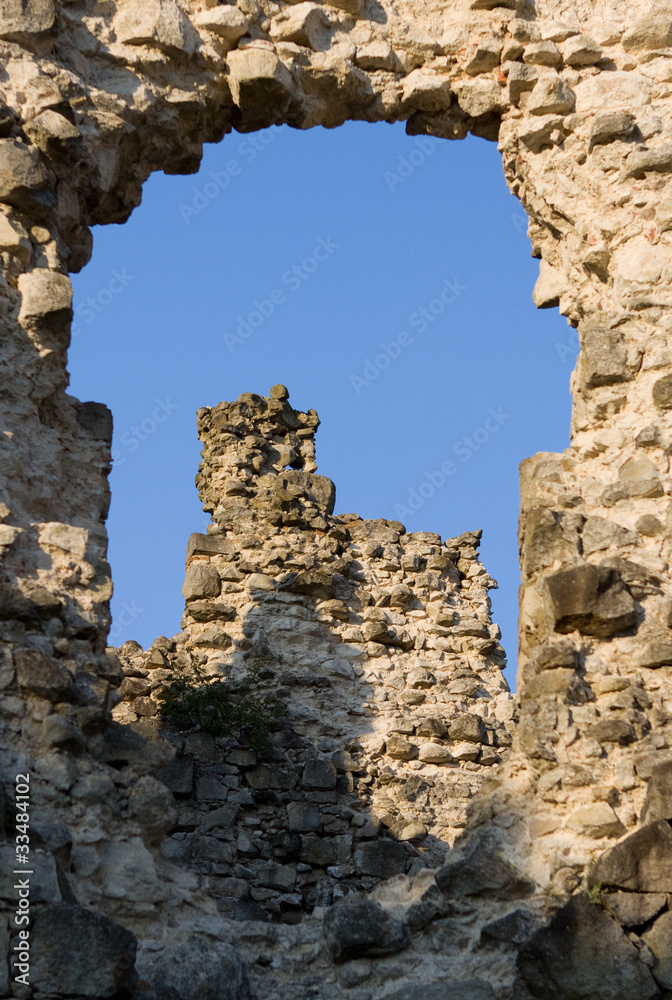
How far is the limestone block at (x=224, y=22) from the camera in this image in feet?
19.5

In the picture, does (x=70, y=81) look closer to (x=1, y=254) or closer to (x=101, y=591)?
(x=1, y=254)

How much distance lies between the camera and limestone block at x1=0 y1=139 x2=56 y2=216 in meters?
5.14

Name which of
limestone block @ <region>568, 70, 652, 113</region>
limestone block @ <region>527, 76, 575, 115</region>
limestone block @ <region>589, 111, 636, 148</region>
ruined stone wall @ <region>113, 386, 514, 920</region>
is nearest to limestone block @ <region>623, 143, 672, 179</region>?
limestone block @ <region>589, 111, 636, 148</region>

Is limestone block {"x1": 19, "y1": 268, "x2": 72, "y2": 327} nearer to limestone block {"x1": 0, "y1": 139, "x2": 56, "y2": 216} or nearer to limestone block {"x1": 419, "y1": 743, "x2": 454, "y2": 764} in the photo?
limestone block {"x1": 0, "y1": 139, "x2": 56, "y2": 216}

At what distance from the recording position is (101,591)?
15.8 ft

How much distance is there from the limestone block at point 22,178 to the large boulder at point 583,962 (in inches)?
150

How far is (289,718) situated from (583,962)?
14.5ft

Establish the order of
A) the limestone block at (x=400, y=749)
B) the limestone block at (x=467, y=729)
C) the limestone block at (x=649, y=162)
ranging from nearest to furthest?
1. the limestone block at (x=649, y=162)
2. the limestone block at (x=400, y=749)
3. the limestone block at (x=467, y=729)

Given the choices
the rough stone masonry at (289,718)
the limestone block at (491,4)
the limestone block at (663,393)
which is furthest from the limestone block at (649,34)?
the limestone block at (663,393)

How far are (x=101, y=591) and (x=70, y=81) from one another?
2.52m

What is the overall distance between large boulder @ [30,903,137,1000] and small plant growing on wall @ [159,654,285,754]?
Result: 165 inches

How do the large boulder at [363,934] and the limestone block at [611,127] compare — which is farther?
the limestone block at [611,127]

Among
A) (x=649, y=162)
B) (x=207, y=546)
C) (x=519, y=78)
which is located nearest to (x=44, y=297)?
(x=519, y=78)

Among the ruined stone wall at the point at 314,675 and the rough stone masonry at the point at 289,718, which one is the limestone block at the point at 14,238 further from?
the ruined stone wall at the point at 314,675
